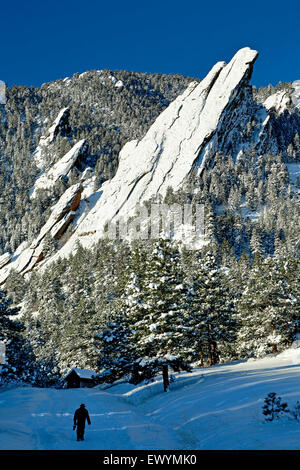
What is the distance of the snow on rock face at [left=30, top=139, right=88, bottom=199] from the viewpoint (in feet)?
576

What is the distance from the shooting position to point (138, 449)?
11.4m

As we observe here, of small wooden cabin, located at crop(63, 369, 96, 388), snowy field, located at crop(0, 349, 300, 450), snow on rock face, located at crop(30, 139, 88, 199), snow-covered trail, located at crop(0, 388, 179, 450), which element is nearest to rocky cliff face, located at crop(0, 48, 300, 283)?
snow on rock face, located at crop(30, 139, 88, 199)

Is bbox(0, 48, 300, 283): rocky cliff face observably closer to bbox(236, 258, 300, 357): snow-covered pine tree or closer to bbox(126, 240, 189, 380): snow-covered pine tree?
bbox(236, 258, 300, 357): snow-covered pine tree

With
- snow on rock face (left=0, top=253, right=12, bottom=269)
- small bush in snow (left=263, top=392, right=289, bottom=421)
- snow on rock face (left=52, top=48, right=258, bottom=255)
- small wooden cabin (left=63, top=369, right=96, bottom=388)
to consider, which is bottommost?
small wooden cabin (left=63, top=369, right=96, bottom=388)

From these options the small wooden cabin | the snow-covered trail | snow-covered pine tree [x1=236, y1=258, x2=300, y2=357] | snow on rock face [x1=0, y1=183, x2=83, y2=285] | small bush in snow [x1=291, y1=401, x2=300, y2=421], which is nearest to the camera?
small bush in snow [x1=291, y1=401, x2=300, y2=421]

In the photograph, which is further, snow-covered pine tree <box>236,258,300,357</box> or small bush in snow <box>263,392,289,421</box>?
snow-covered pine tree <box>236,258,300,357</box>

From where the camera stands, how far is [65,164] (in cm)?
17725

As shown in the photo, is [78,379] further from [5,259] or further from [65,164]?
[65,164]

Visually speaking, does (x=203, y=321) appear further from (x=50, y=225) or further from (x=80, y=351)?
(x=50, y=225)

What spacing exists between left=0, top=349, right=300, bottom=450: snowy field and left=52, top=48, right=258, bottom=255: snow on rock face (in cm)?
10581

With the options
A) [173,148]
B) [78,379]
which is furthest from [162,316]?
[173,148]

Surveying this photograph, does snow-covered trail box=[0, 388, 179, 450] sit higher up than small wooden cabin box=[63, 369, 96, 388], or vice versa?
snow-covered trail box=[0, 388, 179, 450]

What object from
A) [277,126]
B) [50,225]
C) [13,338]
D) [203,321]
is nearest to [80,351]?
[13,338]
